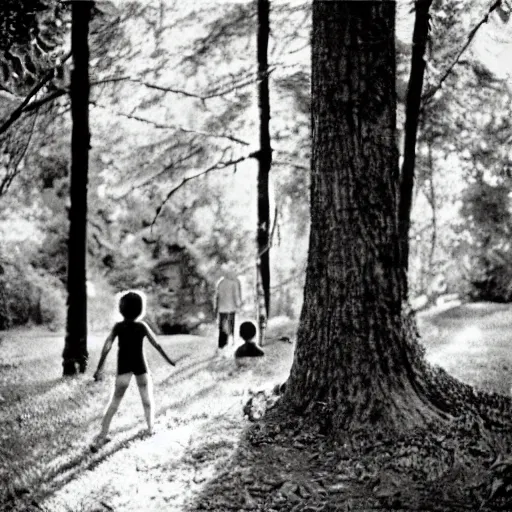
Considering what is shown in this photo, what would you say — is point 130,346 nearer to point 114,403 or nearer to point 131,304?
point 131,304

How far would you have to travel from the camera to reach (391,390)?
4.82 m

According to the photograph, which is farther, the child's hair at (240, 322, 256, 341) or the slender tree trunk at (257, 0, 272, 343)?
the slender tree trunk at (257, 0, 272, 343)

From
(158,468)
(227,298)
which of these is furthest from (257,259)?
(158,468)

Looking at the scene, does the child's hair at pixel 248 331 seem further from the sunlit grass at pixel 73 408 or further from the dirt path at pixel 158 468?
the dirt path at pixel 158 468

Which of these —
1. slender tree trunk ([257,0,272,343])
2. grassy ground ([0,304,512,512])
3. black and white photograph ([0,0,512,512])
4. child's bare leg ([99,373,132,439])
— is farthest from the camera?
slender tree trunk ([257,0,272,343])

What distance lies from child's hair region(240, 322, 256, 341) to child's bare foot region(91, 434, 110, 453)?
5217mm

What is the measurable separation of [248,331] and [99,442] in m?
5.42

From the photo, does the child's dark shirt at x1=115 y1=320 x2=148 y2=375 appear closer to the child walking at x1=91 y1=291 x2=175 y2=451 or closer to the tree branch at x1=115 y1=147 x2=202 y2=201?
the child walking at x1=91 y1=291 x2=175 y2=451

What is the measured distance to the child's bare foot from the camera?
5.44 meters

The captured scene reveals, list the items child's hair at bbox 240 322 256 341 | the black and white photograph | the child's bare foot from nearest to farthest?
the black and white photograph, the child's bare foot, child's hair at bbox 240 322 256 341

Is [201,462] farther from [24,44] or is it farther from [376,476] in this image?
[24,44]

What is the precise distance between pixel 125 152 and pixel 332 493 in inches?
427

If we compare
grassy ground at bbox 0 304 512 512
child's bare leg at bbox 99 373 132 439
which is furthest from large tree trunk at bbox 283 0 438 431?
child's bare leg at bbox 99 373 132 439

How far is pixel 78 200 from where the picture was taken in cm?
925
